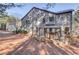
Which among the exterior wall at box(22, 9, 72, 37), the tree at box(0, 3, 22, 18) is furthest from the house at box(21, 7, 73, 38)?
the tree at box(0, 3, 22, 18)

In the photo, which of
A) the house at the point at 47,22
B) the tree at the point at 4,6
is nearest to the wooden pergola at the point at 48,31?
the house at the point at 47,22

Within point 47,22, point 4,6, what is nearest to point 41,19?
point 47,22

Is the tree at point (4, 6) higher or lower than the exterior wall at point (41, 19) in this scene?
higher

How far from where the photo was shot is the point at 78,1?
4.98ft

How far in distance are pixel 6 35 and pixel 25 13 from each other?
0.27 m

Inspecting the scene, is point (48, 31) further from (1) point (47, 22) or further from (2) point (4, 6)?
(2) point (4, 6)

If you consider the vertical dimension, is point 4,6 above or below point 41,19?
above

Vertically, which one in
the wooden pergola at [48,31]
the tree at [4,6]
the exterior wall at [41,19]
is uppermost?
the tree at [4,6]

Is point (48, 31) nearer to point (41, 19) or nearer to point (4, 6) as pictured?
point (41, 19)

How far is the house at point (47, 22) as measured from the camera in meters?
1.53

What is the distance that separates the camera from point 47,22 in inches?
61.0

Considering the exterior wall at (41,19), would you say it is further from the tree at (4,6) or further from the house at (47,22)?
Result: the tree at (4,6)

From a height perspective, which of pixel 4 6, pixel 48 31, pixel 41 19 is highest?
pixel 4 6
